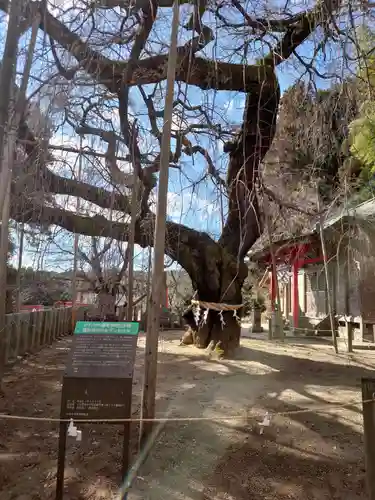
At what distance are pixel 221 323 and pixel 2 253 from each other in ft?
15.5

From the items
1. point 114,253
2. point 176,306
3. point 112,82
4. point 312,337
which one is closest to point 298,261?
point 312,337

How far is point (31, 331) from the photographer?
10.4 meters

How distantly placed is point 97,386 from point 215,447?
4.77ft

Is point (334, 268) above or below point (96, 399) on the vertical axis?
above

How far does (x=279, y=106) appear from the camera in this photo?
24.6 ft

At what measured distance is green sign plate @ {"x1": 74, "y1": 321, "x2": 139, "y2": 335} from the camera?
3.26 m

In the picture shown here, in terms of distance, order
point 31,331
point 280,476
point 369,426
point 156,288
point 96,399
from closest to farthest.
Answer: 1. point 369,426
2. point 96,399
3. point 280,476
4. point 156,288
5. point 31,331

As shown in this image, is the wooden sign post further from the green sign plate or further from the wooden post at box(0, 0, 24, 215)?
the wooden post at box(0, 0, 24, 215)

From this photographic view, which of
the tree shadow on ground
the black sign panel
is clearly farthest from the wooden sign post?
the tree shadow on ground

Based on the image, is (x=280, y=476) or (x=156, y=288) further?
(x=156, y=288)

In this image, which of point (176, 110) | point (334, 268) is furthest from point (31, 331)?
point (334, 268)

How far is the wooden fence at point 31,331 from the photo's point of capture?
339 inches

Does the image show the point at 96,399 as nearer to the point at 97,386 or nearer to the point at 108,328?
the point at 97,386

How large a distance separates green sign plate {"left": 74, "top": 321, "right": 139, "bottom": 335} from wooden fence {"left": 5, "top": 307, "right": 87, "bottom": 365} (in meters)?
5.46
